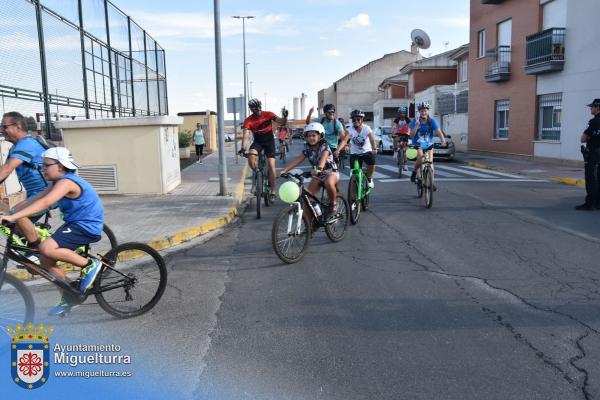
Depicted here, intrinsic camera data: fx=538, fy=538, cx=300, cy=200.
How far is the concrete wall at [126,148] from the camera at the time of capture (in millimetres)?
11500

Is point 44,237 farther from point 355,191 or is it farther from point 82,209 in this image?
point 355,191

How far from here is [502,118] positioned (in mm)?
25719

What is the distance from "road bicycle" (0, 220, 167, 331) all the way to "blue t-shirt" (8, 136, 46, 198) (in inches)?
51.1

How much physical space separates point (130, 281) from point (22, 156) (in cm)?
184

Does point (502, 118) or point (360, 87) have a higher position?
point (360, 87)

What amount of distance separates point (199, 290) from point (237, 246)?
204 cm

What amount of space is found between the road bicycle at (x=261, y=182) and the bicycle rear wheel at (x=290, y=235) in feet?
10.6

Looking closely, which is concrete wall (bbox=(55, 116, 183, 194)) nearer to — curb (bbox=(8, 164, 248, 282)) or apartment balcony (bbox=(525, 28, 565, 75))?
curb (bbox=(8, 164, 248, 282))

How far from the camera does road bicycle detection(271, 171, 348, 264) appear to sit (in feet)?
20.6

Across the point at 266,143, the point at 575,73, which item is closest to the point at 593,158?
the point at 266,143

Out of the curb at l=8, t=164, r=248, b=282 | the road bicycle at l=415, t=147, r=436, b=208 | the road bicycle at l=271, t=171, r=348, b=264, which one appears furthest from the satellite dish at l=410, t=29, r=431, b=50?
the road bicycle at l=271, t=171, r=348, b=264

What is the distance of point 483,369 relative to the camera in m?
3.64

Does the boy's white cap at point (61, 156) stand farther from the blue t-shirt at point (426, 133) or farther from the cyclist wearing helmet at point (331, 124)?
the blue t-shirt at point (426, 133)

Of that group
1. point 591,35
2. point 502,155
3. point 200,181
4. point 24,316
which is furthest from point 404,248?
point 502,155
